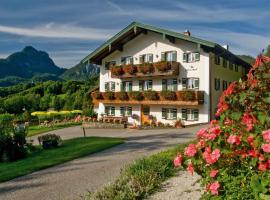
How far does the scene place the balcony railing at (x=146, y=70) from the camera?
1383 inches

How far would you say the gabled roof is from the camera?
3316 cm

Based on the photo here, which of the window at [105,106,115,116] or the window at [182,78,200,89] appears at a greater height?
the window at [182,78,200,89]

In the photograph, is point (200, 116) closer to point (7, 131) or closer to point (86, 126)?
point (86, 126)

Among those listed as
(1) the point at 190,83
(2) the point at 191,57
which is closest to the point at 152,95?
(1) the point at 190,83

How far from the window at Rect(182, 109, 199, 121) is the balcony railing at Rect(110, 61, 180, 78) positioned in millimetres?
3776

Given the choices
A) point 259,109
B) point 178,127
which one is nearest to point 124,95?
point 178,127

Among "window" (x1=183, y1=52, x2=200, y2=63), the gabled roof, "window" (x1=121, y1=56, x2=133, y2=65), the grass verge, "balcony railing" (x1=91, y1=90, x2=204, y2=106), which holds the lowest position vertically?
the grass verge

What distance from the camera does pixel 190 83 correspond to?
3500 cm

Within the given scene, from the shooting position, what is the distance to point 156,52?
3750cm

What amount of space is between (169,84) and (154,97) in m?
2.08

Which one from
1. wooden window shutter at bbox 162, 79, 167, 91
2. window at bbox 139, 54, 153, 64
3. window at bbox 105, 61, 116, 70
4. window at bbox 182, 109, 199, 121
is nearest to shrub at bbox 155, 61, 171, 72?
wooden window shutter at bbox 162, 79, 167, 91

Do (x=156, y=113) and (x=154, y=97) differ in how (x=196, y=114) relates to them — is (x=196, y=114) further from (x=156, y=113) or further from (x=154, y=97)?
(x=156, y=113)

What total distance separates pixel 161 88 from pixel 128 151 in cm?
1968

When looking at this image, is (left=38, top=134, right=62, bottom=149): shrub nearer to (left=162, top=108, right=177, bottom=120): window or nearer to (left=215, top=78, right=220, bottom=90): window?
(left=162, top=108, right=177, bottom=120): window
